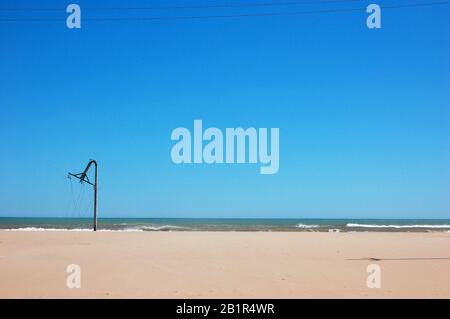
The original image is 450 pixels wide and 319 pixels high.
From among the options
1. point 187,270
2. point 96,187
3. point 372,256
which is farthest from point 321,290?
point 96,187

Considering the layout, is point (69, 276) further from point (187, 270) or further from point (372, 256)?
point (372, 256)

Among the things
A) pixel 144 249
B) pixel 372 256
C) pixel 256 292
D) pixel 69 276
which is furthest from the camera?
pixel 144 249

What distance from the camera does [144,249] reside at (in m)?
13.9

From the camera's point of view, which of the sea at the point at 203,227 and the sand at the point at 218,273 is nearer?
the sand at the point at 218,273

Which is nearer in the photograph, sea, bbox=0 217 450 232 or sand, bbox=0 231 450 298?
sand, bbox=0 231 450 298

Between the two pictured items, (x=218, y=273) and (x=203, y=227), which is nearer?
(x=218, y=273)

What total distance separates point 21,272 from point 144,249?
5.16 meters
